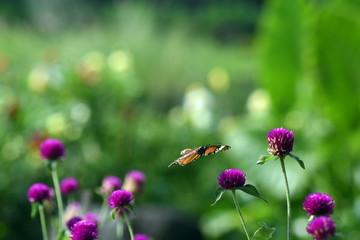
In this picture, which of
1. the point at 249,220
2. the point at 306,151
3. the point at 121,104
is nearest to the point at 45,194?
the point at 249,220

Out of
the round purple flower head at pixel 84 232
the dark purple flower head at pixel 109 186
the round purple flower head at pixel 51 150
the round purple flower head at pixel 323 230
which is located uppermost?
the round purple flower head at pixel 51 150

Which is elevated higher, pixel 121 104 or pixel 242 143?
pixel 121 104

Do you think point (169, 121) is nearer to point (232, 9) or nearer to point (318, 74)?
point (318, 74)

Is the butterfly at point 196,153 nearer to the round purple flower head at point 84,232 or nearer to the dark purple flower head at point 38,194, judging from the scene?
the round purple flower head at point 84,232

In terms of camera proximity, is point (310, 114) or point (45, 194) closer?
point (45, 194)

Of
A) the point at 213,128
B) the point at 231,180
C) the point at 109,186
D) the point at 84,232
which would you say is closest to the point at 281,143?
the point at 231,180

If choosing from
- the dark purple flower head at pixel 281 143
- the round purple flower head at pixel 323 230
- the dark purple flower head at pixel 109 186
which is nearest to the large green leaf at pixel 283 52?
the dark purple flower head at pixel 109 186

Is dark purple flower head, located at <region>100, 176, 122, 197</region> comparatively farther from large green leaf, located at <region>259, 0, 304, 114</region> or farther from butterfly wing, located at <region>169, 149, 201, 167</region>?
large green leaf, located at <region>259, 0, 304, 114</region>

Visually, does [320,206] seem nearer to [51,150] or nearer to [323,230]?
A: [323,230]
